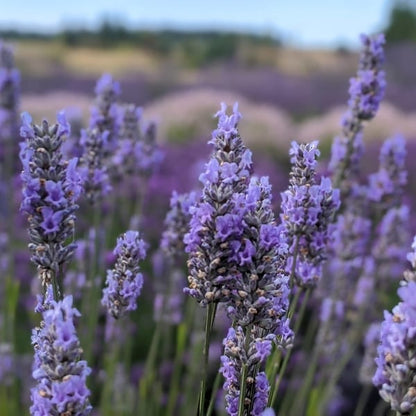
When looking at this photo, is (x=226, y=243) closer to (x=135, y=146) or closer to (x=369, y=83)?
(x=369, y=83)

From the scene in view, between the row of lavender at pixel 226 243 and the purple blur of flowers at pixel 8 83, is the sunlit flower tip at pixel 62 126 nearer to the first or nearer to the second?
the row of lavender at pixel 226 243

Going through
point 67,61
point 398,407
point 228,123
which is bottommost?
point 398,407

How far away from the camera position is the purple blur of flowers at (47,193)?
134cm

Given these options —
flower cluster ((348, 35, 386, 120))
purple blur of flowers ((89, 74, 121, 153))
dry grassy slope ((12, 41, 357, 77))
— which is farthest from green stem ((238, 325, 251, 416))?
dry grassy slope ((12, 41, 357, 77))

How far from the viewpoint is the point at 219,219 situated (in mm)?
1287

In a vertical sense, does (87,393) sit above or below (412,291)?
below

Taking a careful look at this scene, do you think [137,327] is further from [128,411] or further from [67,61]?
[67,61]

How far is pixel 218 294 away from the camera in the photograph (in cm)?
137

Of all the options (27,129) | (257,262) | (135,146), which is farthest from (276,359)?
(135,146)

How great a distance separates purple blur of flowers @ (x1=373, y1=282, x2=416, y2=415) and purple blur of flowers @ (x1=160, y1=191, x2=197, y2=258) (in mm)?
1088

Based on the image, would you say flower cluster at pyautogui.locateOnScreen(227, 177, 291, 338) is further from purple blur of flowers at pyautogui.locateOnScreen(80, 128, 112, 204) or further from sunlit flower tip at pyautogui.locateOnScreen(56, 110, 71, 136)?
purple blur of flowers at pyautogui.locateOnScreen(80, 128, 112, 204)

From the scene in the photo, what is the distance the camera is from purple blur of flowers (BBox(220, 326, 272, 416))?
1.39m

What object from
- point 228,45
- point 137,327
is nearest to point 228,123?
point 137,327

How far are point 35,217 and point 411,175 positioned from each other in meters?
8.23
